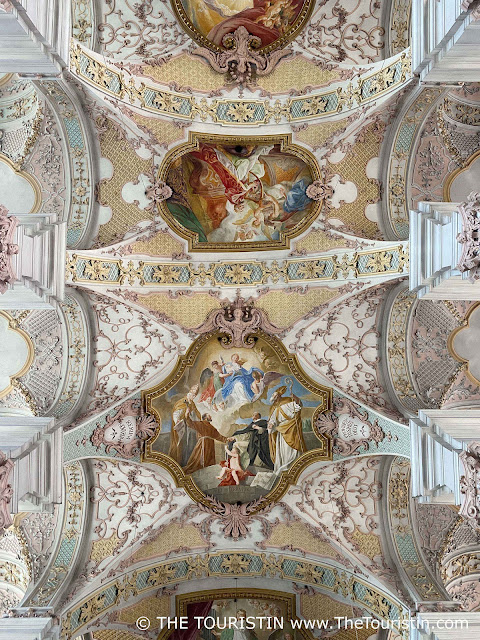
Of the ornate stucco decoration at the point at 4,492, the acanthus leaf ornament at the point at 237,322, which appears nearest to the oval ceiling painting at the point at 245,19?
the acanthus leaf ornament at the point at 237,322

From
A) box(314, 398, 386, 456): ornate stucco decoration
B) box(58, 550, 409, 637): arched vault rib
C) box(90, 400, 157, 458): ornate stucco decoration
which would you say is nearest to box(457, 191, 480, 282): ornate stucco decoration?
box(314, 398, 386, 456): ornate stucco decoration

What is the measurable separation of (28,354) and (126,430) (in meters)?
2.27

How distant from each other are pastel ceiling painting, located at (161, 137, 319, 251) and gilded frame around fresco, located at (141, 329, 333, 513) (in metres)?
1.86

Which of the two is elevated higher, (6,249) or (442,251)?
(442,251)

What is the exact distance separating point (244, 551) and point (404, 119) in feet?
27.8

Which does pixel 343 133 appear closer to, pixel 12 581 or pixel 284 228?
pixel 284 228

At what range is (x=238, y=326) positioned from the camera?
12.9m

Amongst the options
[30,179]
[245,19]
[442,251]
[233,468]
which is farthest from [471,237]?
[30,179]

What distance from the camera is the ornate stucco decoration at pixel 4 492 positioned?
26.8 feet

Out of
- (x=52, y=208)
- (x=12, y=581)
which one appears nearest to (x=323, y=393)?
(x=52, y=208)

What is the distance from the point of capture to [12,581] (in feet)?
43.2

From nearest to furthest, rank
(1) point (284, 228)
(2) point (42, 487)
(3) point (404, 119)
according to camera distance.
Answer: (2) point (42, 487) → (3) point (404, 119) → (1) point (284, 228)

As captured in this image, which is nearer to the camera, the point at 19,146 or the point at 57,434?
the point at 57,434

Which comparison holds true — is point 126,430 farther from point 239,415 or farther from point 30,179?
point 30,179
